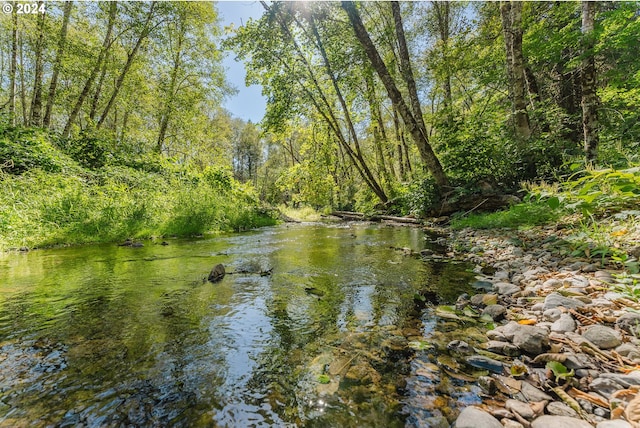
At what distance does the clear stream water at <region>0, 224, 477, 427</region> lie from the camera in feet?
5.08

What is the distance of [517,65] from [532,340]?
Answer: 943cm

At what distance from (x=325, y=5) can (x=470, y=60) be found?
23.0 ft

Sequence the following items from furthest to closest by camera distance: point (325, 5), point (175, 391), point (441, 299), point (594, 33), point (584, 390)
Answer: point (325, 5)
point (594, 33)
point (441, 299)
point (175, 391)
point (584, 390)

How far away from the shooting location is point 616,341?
183 cm

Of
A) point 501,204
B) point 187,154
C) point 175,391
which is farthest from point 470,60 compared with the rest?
point 187,154

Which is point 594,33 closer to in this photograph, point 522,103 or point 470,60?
point 522,103

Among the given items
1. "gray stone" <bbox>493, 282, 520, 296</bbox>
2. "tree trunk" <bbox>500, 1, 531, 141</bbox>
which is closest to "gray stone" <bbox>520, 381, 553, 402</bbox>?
"gray stone" <bbox>493, 282, 520, 296</bbox>

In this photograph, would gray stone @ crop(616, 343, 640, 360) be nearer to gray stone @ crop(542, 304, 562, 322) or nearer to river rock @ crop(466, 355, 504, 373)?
gray stone @ crop(542, 304, 562, 322)

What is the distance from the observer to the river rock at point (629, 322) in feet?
6.16

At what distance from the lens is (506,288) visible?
312 cm

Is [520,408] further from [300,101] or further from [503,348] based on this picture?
[300,101]

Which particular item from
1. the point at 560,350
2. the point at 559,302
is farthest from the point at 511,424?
the point at 559,302

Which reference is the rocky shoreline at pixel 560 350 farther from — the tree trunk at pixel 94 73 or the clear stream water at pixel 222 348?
the tree trunk at pixel 94 73

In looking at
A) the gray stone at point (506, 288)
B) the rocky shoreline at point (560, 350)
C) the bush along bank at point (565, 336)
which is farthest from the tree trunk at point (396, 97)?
the gray stone at point (506, 288)
